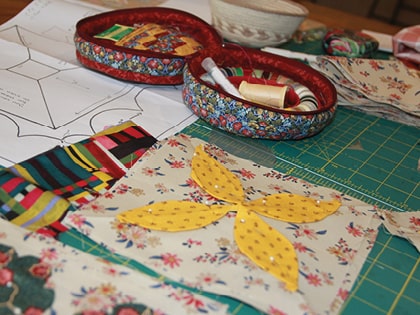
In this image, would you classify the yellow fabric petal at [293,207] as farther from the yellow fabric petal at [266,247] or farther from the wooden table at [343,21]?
the wooden table at [343,21]

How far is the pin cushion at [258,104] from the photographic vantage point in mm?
993

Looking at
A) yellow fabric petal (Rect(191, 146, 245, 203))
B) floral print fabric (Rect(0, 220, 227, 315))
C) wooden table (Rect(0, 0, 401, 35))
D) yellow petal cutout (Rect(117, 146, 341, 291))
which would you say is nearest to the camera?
floral print fabric (Rect(0, 220, 227, 315))

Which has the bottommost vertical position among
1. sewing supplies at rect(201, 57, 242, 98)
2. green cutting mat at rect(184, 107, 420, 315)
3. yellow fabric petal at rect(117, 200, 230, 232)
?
green cutting mat at rect(184, 107, 420, 315)

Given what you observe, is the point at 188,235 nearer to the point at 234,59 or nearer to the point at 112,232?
the point at 112,232

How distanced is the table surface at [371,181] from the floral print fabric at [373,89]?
0.02 m

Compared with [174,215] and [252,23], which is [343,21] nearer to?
[252,23]

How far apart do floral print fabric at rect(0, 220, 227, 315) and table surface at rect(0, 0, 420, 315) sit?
0.04 m

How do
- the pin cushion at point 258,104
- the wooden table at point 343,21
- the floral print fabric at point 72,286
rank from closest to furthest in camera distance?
the floral print fabric at point 72,286 → the pin cushion at point 258,104 → the wooden table at point 343,21

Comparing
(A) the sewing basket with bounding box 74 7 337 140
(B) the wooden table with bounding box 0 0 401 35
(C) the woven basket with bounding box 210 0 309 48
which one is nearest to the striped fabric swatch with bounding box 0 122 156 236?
(A) the sewing basket with bounding box 74 7 337 140

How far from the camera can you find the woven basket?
4.31 ft

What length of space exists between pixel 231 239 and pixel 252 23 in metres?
0.70

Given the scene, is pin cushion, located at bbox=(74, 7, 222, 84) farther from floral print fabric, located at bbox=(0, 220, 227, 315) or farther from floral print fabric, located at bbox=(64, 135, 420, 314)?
floral print fabric, located at bbox=(0, 220, 227, 315)

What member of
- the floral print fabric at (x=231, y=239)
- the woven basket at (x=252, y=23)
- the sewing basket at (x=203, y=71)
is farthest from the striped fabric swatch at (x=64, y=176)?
Result: the woven basket at (x=252, y=23)

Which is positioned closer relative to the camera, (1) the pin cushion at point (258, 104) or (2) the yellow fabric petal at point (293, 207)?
(2) the yellow fabric petal at point (293, 207)
